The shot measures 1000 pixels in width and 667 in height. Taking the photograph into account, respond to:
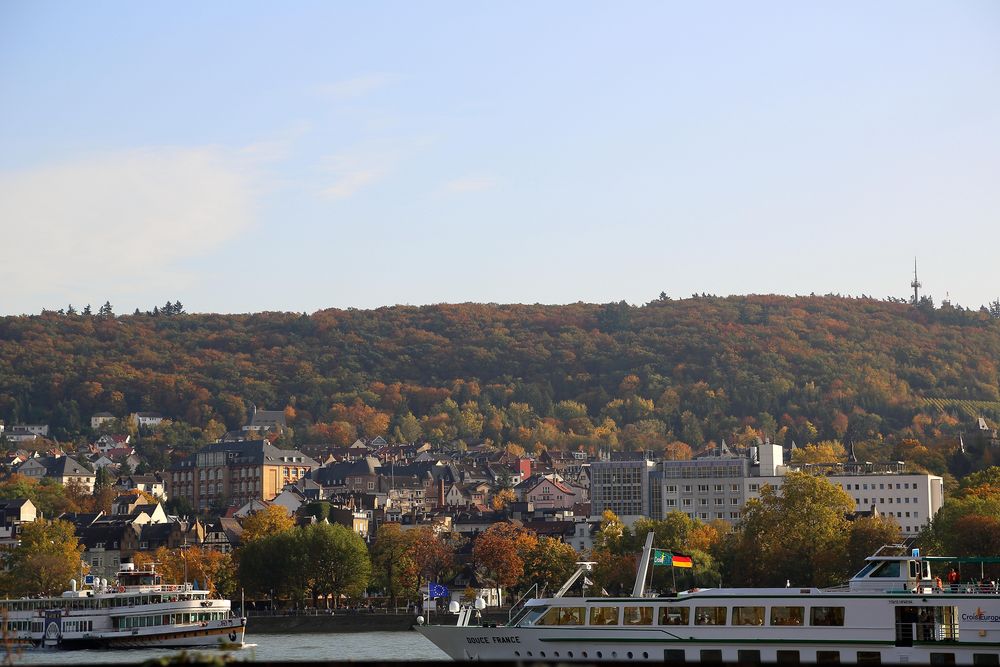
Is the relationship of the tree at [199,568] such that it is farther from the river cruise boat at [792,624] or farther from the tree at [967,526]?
the river cruise boat at [792,624]

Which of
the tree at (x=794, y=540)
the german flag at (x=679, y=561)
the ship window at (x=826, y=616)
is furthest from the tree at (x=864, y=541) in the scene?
the ship window at (x=826, y=616)

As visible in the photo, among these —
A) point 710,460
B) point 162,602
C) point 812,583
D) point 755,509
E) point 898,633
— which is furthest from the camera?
point 710,460

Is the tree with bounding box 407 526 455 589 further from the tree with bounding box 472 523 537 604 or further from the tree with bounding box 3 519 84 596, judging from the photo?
the tree with bounding box 3 519 84 596

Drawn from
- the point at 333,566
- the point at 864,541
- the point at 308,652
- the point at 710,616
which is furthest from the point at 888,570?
the point at 333,566

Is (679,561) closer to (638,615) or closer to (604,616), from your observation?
(638,615)

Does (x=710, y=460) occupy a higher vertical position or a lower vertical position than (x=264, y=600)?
higher

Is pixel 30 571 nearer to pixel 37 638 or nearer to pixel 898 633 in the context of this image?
pixel 37 638

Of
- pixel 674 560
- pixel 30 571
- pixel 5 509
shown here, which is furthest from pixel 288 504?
pixel 674 560
